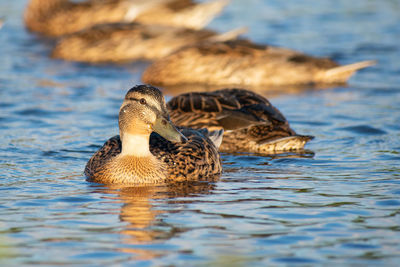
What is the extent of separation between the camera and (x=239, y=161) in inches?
404

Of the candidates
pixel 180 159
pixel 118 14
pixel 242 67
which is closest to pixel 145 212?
pixel 180 159

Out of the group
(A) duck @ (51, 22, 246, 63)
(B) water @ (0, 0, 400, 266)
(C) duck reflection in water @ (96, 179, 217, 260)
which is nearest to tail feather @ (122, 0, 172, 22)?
(A) duck @ (51, 22, 246, 63)

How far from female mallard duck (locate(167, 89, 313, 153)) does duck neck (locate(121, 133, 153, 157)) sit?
2.03 meters

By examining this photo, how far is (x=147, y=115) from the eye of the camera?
859cm

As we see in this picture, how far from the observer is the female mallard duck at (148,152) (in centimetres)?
863

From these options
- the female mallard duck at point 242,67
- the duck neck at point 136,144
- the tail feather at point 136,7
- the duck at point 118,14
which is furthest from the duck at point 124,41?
the duck neck at point 136,144

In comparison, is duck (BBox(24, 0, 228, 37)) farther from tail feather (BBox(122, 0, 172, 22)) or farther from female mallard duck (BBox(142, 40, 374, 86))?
female mallard duck (BBox(142, 40, 374, 86))

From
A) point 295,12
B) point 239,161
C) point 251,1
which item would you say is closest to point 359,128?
point 239,161

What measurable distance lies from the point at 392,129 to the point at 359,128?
0.47 m

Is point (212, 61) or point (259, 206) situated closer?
point (259, 206)

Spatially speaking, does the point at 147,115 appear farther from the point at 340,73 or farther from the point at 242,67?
the point at 340,73

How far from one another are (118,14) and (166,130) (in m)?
13.1

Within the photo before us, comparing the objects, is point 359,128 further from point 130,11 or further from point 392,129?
point 130,11

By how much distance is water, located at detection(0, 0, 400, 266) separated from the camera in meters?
6.48
